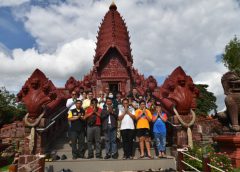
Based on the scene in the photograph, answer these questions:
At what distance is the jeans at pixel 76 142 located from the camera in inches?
268

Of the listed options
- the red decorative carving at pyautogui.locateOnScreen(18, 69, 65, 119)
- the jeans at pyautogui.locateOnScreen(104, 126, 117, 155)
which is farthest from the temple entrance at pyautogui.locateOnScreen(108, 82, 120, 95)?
the jeans at pyautogui.locateOnScreen(104, 126, 117, 155)

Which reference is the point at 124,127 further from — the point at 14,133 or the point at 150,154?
the point at 14,133

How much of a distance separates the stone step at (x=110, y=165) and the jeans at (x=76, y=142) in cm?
37

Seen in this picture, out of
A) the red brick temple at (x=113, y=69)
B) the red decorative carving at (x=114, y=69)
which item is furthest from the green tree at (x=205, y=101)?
the red decorative carving at (x=114, y=69)

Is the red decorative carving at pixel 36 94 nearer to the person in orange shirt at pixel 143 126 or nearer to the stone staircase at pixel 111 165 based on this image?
the stone staircase at pixel 111 165

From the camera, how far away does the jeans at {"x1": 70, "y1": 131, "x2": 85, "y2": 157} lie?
22.3 ft

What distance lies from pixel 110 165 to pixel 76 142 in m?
1.10

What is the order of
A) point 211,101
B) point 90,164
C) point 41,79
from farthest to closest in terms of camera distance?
point 211,101 → point 41,79 → point 90,164

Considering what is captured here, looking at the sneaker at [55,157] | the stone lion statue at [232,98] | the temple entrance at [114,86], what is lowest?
the sneaker at [55,157]

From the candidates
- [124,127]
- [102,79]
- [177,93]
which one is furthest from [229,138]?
[102,79]

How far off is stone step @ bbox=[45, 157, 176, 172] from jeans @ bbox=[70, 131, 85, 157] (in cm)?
37

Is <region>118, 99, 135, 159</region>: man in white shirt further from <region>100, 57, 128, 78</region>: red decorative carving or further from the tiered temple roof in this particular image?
the tiered temple roof

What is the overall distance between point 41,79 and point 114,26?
48.7 ft

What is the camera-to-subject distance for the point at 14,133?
45.0 ft
